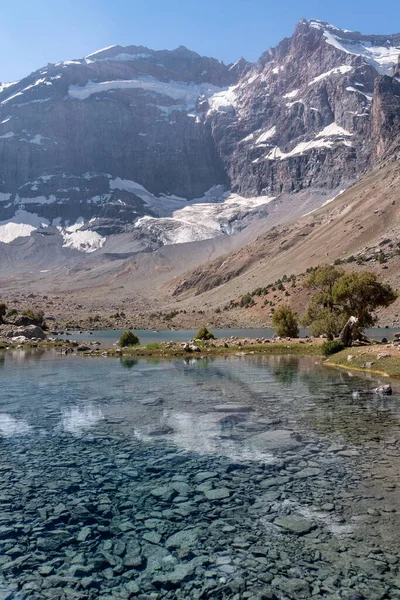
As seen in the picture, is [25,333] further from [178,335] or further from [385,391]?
[385,391]

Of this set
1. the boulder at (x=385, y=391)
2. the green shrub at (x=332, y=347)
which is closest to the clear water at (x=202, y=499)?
the boulder at (x=385, y=391)

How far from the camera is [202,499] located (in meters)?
16.0

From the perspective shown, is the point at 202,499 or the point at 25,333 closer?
the point at 202,499

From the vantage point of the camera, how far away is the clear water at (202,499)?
38.2ft

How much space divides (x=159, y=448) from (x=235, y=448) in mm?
3224

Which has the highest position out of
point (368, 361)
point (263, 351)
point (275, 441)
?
point (368, 361)

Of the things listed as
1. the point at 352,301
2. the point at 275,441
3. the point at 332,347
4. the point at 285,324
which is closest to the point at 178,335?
the point at 285,324

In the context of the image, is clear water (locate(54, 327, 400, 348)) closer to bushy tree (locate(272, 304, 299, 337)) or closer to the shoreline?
bushy tree (locate(272, 304, 299, 337))

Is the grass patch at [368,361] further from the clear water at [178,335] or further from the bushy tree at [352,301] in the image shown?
the clear water at [178,335]

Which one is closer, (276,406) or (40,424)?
(40,424)

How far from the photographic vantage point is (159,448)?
70.5 feet

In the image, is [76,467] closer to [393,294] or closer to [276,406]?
[276,406]

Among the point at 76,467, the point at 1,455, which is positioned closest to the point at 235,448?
the point at 76,467

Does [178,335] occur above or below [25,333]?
below
